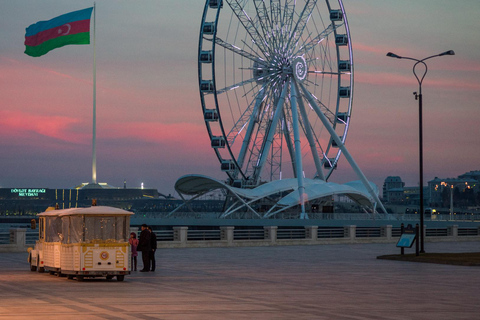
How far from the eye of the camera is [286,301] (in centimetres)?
2081

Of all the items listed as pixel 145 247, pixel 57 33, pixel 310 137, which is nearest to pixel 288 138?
pixel 310 137

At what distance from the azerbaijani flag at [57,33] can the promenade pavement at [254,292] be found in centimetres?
3320

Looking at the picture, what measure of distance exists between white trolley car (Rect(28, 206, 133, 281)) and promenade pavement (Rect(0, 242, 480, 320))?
48 centimetres

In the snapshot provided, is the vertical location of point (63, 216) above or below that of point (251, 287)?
above

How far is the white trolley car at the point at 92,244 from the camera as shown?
2734 centimetres

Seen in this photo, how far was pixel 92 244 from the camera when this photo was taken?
27453 mm

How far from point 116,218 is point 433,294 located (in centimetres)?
1088

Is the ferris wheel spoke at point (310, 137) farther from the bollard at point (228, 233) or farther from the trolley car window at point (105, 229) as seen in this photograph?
the trolley car window at point (105, 229)

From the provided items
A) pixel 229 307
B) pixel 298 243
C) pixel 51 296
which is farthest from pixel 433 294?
pixel 298 243

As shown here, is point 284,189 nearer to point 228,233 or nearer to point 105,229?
point 228,233

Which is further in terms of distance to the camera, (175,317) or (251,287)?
(251,287)

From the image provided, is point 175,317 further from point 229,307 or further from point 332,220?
point 332,220

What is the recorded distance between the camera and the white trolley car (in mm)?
27344

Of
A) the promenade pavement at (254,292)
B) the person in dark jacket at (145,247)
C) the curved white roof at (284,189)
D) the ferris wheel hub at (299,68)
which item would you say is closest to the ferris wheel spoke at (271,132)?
the ferris wheel hub at (299,68)
